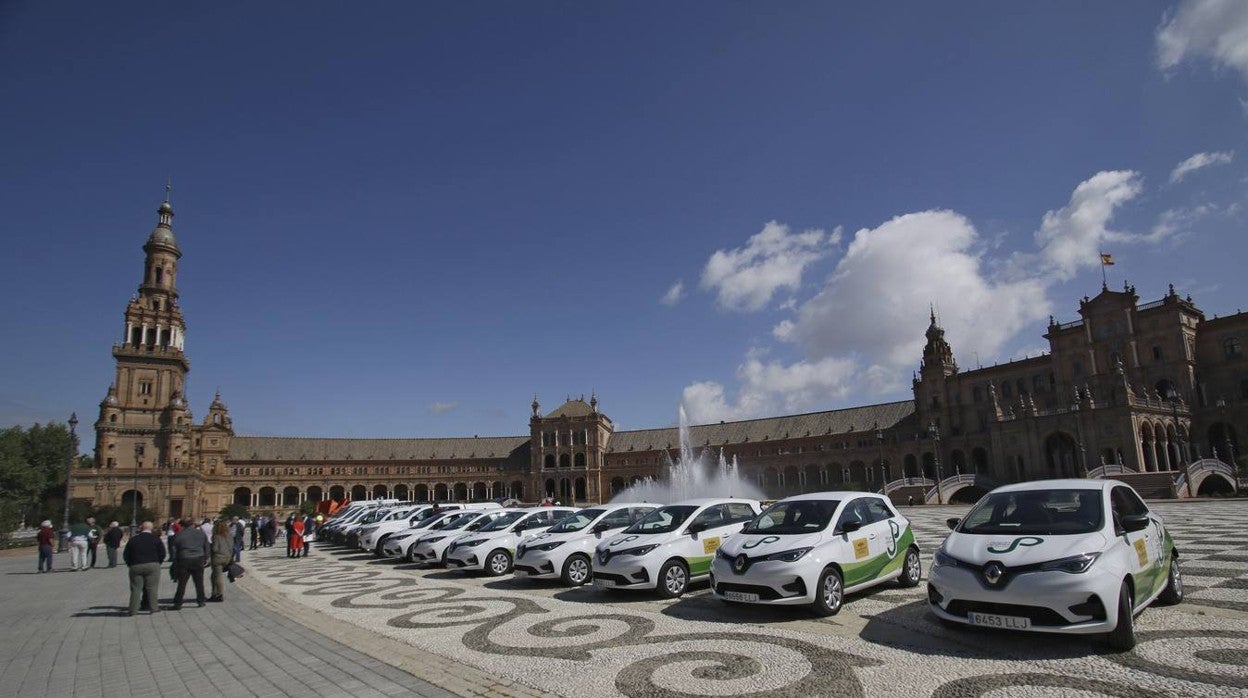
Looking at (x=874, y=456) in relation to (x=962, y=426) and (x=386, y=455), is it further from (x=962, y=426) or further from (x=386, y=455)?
(x=386, y=455)

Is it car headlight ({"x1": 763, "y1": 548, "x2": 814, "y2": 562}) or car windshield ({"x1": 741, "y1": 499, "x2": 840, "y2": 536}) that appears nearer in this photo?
car headlight ({"x1": 763, "y1": 548, "x2": 814, "y2": 562})

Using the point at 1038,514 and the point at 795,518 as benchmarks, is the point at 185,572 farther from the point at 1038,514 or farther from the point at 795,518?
the point at 1038,514

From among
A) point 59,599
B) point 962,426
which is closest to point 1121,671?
point 59,599

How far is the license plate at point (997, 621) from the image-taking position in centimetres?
712

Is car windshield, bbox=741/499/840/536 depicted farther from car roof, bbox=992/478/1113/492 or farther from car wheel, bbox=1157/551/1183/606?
Result: car wheel, bbox=1157/551/1183/606

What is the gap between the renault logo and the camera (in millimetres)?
7392

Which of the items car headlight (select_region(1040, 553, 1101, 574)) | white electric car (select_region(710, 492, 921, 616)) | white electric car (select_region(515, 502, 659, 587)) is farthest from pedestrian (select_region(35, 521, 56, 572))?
car headlight (select_region(1040, 553, 1101, 574))

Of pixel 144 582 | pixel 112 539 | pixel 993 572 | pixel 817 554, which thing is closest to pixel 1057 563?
pixel 993 572

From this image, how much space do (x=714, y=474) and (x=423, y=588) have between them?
76159 mm

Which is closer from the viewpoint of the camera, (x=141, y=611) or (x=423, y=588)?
(x=141, y=611)

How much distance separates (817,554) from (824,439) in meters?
78.6

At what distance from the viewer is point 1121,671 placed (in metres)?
6.46

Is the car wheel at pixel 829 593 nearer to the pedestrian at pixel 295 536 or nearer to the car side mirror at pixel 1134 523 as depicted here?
the car side mirror at pixel 1134 523

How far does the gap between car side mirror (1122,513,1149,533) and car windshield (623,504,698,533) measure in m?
7.09
